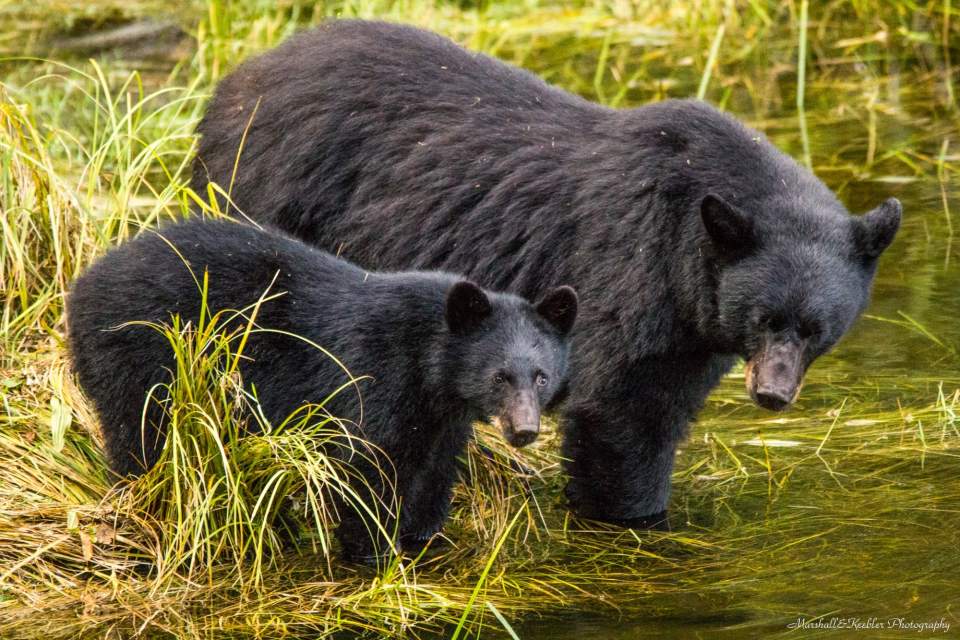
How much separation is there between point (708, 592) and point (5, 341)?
3341 millimetres

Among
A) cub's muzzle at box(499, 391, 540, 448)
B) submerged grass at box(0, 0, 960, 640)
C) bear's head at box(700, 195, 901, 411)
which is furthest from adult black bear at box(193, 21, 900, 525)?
cub's muzzle at box(499, 391, 540, 448)

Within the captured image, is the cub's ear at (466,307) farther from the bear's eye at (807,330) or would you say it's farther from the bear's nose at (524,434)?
Result: the bear's eye at (807,330)

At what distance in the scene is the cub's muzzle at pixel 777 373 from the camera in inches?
245

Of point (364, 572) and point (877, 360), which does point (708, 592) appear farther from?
point (877, 360)

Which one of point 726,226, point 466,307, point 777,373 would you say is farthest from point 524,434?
point 726,226

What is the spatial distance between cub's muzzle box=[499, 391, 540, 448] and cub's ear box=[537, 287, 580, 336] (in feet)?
1.18

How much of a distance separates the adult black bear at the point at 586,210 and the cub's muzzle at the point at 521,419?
2.67 feet

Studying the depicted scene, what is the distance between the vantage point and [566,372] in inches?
259

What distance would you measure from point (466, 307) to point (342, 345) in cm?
56

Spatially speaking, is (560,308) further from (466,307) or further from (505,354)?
(466,307)

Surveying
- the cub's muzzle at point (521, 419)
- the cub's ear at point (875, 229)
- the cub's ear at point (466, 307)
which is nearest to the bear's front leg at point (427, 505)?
the cub's muzzle at point (521, 419)

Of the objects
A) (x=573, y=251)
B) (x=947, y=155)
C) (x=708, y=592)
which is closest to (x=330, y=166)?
(x=573, y=251)

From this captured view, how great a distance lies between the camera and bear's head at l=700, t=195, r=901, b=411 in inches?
246

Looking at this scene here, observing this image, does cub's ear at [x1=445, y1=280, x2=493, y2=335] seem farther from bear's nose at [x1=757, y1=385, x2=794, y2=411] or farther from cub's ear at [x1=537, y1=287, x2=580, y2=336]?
bear's nose at [x1=757, y1=385, x2=794, y2=411]
